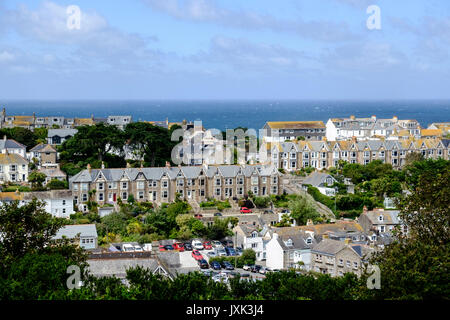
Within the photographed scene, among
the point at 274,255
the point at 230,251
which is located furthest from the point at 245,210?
the point at 274,255

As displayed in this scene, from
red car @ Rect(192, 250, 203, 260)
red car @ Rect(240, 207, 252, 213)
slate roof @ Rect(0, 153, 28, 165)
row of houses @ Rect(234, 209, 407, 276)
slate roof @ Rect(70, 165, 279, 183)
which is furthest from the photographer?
slate roof @ Rect(0, 153, 28, 165)

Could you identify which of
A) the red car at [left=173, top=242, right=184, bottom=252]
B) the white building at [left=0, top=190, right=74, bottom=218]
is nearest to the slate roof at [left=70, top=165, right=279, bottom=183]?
the white building at [left=0, top=190, right=74, bottom=218]

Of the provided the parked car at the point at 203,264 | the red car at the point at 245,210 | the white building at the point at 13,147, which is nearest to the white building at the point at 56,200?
the red car at the point at 245,210

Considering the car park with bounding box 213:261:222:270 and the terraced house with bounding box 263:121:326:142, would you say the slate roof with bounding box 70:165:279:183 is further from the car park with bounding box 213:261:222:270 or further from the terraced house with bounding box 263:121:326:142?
the terraced house with bounding box 263:121:326:142

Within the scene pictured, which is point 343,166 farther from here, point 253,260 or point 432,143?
point 253,260

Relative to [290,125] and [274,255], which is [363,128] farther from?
[274,255]
